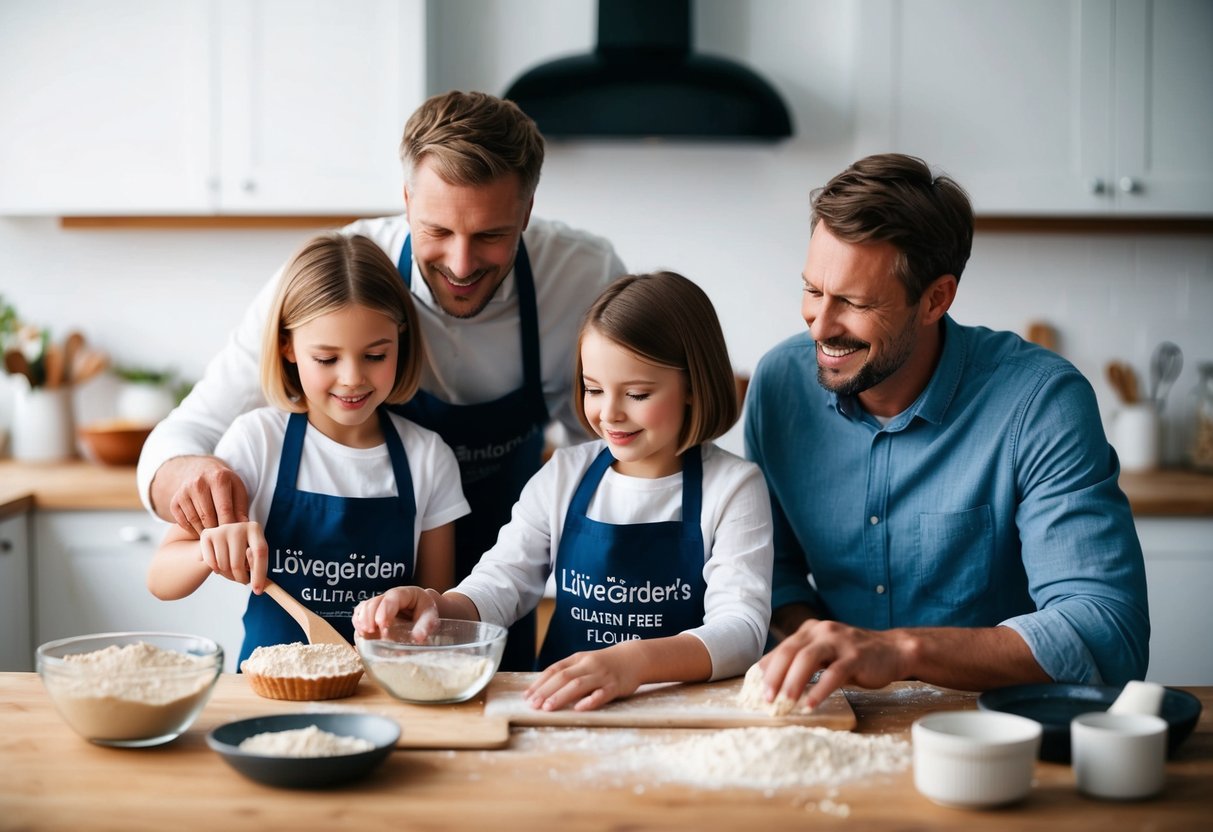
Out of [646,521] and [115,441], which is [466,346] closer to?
[646,521]

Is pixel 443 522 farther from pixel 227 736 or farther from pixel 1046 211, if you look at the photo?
pixel 1046 211

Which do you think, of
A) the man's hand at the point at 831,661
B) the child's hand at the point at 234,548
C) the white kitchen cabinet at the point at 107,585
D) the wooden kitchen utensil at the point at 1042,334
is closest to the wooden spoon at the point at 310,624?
the child's hand at the point at 234,548

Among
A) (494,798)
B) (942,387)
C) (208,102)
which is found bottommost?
(494,798)

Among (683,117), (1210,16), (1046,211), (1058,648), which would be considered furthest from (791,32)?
(1058,648)

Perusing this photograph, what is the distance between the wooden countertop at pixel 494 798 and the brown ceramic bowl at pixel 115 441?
2101 millimetres

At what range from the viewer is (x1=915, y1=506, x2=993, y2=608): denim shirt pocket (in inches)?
69.8

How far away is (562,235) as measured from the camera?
220 centimetres

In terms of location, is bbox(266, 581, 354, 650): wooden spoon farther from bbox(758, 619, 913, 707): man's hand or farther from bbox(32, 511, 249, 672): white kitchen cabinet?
bbox(32, 511, 249, 672): white kitchen cabinet

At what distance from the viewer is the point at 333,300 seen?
1.80 m

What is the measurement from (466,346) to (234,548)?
2.02 feet

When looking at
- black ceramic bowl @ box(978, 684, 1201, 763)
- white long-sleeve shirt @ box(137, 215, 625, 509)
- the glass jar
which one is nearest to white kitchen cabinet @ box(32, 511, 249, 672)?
white long-sleeve shirt @ box(137, 215, 625, 509)

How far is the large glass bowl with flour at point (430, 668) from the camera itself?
1368 mm

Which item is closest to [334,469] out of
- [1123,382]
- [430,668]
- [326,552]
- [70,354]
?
[326,552]

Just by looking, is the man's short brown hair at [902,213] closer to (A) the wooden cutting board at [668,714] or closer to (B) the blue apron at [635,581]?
(B) the blue apron at [635,581]
